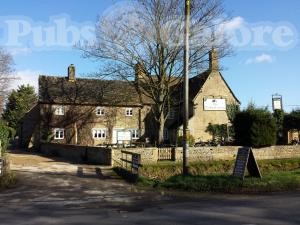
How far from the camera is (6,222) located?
34.5 feet

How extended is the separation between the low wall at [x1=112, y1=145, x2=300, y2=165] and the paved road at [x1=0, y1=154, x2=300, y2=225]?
10.3 metres

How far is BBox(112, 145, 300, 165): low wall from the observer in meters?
29.4

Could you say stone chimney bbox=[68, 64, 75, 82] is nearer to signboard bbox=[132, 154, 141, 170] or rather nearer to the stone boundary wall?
Answer: the stone boundary wall

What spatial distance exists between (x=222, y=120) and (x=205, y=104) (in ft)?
10.0

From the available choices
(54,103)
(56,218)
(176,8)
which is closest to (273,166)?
(176,8)

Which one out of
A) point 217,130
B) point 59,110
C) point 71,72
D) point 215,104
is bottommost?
point 217,130

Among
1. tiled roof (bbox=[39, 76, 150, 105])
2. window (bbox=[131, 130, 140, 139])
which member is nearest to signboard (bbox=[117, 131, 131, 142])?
window (bbox=[131, 130, 140, 139])

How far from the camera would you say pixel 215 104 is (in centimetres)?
5281

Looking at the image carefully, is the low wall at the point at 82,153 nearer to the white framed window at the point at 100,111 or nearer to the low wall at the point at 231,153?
the low wall at the point at 231,153

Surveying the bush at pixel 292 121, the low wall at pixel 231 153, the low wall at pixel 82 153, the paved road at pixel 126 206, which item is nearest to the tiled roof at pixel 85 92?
the low wall at pixel 82 153

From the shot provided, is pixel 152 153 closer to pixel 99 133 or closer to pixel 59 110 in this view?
pixel 99 133

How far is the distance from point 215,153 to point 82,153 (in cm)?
987

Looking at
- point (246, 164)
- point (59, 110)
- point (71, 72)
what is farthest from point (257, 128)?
point (71, 72)

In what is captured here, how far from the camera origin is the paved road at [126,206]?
10.6 m
